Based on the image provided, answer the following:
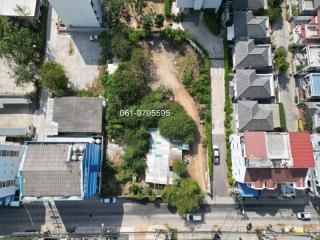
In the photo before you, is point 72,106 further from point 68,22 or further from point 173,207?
point 173,207

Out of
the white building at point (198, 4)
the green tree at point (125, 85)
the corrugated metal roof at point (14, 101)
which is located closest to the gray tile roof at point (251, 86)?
the white building at point (198, 4)

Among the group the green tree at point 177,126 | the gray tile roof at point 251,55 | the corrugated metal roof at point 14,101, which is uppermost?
the gray tile roof at point 251,55

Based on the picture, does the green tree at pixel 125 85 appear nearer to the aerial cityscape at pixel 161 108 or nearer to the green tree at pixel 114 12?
the aerial cityscape at pixel 161 108

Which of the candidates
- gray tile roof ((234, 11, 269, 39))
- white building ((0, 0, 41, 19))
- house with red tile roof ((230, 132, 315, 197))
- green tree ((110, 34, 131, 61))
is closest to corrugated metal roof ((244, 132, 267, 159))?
house with red tile roof ((230, 132, 315, 197))

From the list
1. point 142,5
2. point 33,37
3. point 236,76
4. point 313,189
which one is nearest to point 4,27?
point 33,37

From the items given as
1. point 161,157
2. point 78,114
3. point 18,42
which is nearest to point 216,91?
point 161,157

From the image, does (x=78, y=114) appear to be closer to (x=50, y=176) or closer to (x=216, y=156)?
(x=50, y=176)
